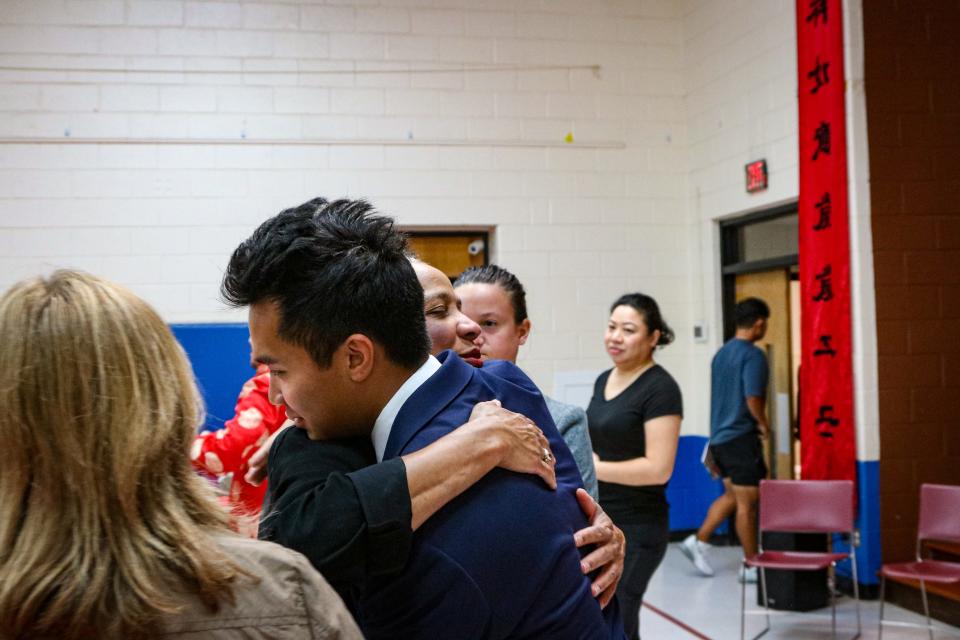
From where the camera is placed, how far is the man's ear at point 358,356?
3.31 ft

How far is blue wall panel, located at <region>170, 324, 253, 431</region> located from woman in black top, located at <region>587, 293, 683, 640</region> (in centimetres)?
190

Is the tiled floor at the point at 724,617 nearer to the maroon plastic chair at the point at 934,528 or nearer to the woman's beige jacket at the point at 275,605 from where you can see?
the maroon plastic chair at the point at 934,528

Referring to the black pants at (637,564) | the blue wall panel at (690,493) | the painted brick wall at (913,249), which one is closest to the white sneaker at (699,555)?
the blue wall panel at (690,493)

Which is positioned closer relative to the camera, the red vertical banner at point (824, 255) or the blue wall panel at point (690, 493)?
the red vertical banner at point (824, 255)

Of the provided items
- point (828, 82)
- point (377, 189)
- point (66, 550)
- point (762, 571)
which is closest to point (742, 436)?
point (762, 571)

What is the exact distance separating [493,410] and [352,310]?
218 millimetres

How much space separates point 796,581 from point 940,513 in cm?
86

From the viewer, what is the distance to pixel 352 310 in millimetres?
1009

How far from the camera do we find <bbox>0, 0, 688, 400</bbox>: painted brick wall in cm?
606

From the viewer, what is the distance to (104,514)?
0.84m

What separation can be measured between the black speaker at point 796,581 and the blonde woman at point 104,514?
454 centimetres

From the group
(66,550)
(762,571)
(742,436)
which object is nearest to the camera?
(66,550)

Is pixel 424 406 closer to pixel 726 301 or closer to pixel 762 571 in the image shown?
pixel 762 571

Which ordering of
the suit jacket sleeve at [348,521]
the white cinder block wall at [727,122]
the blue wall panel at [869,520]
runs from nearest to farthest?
the suit jacket sleeve at [348,521] → the blue wall panel at [869,520] → the white cinder block wall at [727,122]
